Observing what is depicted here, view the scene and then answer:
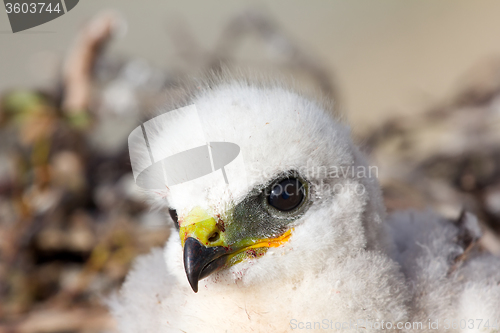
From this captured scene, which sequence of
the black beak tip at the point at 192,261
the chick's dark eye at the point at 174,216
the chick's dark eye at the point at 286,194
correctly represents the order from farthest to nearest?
the chick's dark eye at the point at 174,216, the chick's dark eye at the point at 286,194, the black beak tip at the point at 192,261

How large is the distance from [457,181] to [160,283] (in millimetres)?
1969

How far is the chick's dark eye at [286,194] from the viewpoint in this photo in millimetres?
1342

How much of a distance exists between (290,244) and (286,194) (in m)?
0.16

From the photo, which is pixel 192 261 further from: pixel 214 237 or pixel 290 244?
pixel 290 244

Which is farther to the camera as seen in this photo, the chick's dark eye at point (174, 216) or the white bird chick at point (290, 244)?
the chick's dark eye at point (174, 216)

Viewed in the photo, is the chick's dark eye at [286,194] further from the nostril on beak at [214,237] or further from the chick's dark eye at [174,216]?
the chick's dark eye at [174,216]

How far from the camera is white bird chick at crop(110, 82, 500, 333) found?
1299 millimetres

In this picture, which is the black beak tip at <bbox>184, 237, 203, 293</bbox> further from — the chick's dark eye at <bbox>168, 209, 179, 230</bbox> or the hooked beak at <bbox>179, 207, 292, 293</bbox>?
the chick's dark eye at <bbox>168, 209, 179, 230</bbox>

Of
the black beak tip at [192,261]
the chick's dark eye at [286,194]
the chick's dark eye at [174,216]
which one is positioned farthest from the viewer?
the chick's dark eye at [174,216]

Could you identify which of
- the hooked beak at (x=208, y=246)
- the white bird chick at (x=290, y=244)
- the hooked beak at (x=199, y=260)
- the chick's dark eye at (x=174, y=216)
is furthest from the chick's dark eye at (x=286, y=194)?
the chick's dark eye at (x=174, y=216)

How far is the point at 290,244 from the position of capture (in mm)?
1348

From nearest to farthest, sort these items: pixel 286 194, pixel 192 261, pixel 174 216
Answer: pixel 192 261, pixel 286 194, pixel 174 216

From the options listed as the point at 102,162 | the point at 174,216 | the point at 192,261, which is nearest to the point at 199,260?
the point at 192,261

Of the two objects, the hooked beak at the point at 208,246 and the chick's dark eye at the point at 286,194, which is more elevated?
the chick's dark eye at the point at 286,194
